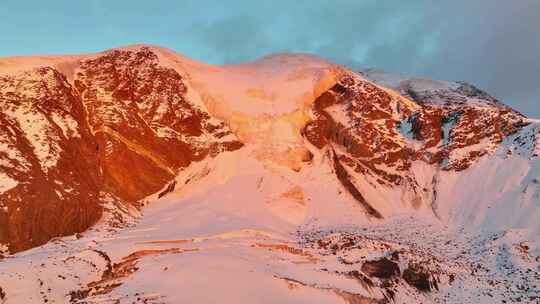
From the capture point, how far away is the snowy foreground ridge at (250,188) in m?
28.9

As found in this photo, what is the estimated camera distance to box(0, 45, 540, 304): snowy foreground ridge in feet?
94.7

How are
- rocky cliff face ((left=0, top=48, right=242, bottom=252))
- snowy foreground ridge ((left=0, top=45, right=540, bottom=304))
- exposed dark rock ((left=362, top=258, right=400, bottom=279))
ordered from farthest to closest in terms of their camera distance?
rocky cliff face ((left=0, top=48, right=242, bottom=252)) < exposed dark rock ((left=362, top=258, right=400, bottom=279)) < snowy foreground ridge ((left=0, top=45, right=540, bottom=304))

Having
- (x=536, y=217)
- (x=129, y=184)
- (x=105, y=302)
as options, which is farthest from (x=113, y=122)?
(x=536, y=217)

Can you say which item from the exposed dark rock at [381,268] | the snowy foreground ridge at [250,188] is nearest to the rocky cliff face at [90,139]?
the snowy foreground ridge at [250,188]

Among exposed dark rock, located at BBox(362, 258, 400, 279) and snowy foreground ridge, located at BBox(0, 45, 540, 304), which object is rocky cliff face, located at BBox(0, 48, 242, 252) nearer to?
snowy foreground ridge, located at BBox(0, 45, 540, 304)

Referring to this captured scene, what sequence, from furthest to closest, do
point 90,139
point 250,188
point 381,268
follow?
1. point 250,188
2. point 90,139
3. point 381,268

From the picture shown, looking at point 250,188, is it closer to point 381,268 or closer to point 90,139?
point 90,139

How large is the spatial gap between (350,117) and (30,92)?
91.8 feet

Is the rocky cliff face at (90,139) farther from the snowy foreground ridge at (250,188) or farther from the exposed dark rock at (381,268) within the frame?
the exposed dark rock at (381,268)

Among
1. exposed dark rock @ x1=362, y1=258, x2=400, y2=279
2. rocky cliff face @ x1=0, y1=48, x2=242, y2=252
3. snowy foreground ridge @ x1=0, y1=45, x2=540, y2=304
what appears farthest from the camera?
A: rocky cliff face @ x1=0, y1=48, x2=242, y2=252

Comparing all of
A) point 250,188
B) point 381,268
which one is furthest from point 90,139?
point 381,268

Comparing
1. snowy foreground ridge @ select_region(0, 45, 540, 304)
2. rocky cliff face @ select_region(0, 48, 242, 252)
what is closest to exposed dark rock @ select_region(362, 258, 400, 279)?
snowy foreground ridge @ select_region(0, 45, 540, 304)

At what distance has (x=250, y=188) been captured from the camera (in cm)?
4562

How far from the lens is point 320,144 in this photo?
175 ft
